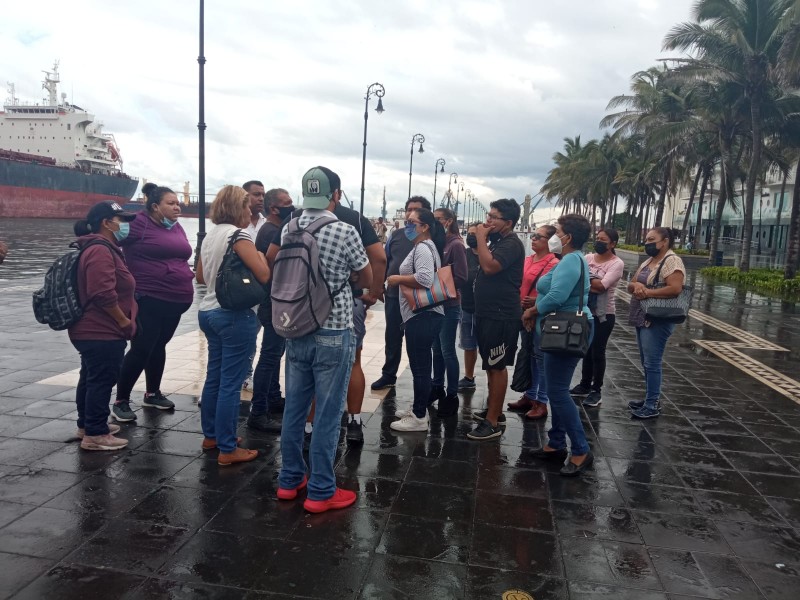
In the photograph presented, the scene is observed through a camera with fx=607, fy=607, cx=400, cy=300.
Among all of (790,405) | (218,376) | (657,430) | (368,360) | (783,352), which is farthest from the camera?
(783,352)

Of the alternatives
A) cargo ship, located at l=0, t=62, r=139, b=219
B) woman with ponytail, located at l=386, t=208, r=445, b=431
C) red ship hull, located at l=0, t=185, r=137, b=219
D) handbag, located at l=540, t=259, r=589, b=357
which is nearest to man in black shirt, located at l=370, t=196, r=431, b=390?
woman with ponytail, located at l=386, t=208, r=445, b=431

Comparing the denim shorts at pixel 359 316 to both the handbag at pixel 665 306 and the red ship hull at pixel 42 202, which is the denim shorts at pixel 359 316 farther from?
the red ship hull at pixel 42 202

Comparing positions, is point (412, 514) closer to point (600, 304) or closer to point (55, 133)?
point (600, 304)

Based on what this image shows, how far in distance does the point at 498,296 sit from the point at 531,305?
677 millimetres

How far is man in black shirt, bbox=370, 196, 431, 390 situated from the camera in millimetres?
5164

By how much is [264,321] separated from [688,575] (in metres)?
3.22

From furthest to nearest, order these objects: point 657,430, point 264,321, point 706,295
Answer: point 706,295, point 657,430, point 264,321

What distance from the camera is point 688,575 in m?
2.86

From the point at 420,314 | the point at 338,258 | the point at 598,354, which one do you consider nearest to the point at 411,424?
the point at 420,314

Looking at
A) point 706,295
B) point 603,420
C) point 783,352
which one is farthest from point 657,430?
point 706,295

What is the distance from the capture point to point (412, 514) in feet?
11.0

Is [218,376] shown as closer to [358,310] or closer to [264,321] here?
[264,321]

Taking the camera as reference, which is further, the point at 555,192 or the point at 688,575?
the point at 555,192

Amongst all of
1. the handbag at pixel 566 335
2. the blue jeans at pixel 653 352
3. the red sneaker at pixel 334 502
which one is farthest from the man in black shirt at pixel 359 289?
the blue jeans at pixel 653 352
